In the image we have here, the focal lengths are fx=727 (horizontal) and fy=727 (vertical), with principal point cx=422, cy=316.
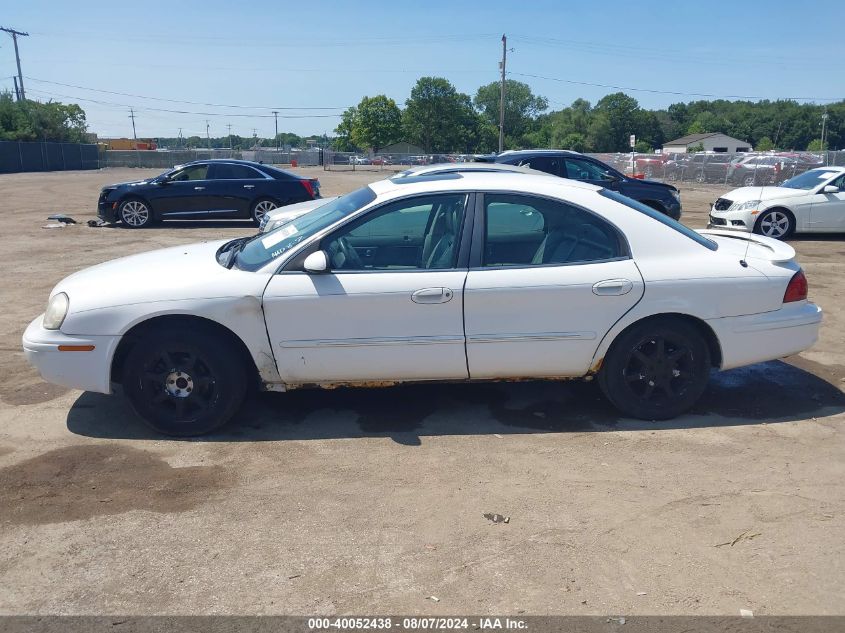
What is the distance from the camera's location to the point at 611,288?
462 cm

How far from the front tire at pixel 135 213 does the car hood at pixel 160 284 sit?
450 inches

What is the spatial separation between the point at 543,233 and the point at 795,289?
1766mm

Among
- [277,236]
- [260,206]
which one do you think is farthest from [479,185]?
[260,206]

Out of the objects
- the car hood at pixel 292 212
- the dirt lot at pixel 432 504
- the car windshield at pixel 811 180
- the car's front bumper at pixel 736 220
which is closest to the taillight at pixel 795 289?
the dirt lot at pixel 432 504

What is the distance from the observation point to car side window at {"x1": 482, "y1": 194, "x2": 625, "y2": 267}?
473 cm

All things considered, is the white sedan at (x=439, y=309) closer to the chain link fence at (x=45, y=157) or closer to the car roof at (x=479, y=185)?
the car roof at (x=479, y=185)

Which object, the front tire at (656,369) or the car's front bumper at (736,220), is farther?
the car's front bumper at (736,220)

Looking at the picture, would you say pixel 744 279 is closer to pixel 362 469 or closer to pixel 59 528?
pixel 362 469

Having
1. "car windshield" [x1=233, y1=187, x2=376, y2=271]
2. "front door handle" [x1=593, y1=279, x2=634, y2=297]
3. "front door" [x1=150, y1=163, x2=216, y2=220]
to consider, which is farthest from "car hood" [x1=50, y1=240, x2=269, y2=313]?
"front door" [x1=150, y1=163, x2=216, y2=220]

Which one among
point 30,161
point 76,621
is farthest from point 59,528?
point 30,161

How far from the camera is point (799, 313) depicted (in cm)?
493

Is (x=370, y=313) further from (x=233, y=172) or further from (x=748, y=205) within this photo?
(x=233, y=172)

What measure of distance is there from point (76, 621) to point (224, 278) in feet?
7.34

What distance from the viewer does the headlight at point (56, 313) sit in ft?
15.0
